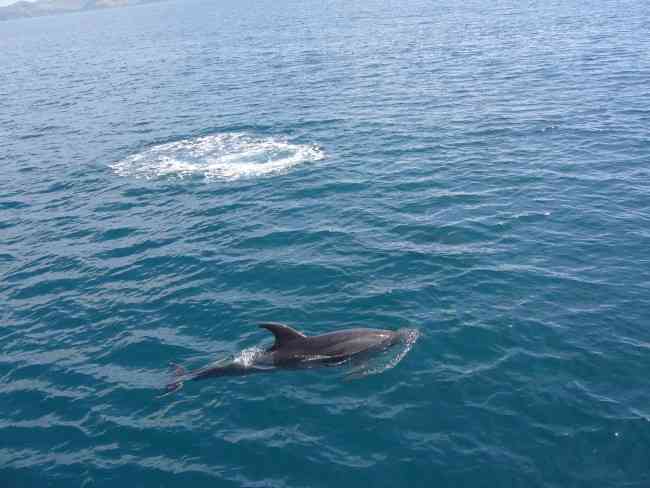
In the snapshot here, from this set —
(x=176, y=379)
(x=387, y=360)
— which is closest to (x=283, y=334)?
(x=387, y=360)

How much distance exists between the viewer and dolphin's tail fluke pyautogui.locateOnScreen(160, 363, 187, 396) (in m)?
18.1

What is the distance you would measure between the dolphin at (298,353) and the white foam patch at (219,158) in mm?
19501

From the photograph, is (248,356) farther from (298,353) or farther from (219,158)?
(219,158)

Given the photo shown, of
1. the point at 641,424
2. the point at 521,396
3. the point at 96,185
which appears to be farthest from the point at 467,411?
the point at 96,185

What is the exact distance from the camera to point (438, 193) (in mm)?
30656

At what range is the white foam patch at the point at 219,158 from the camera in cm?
3691

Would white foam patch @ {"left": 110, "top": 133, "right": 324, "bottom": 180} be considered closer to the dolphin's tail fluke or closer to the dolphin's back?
the dolphin's tail fluke

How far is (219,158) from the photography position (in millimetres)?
39312

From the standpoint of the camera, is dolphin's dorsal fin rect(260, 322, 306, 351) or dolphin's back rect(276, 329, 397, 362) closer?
dolphin's dorsal fin rect(260, 322, 306, 351)

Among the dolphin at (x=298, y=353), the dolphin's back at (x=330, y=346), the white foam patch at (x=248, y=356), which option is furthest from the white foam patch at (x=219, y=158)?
the dolphin's back at (x=330, y=346)

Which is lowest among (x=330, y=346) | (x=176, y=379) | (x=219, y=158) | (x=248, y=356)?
(x=176, y=379)

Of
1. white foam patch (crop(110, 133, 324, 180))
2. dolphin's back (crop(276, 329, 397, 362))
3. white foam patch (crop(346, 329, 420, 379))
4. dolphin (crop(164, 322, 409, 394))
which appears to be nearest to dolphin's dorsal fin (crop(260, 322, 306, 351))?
dolphin (crop(164, 322, 409, 394))

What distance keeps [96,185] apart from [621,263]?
32.4 metres

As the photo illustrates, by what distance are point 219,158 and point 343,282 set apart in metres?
20.0
